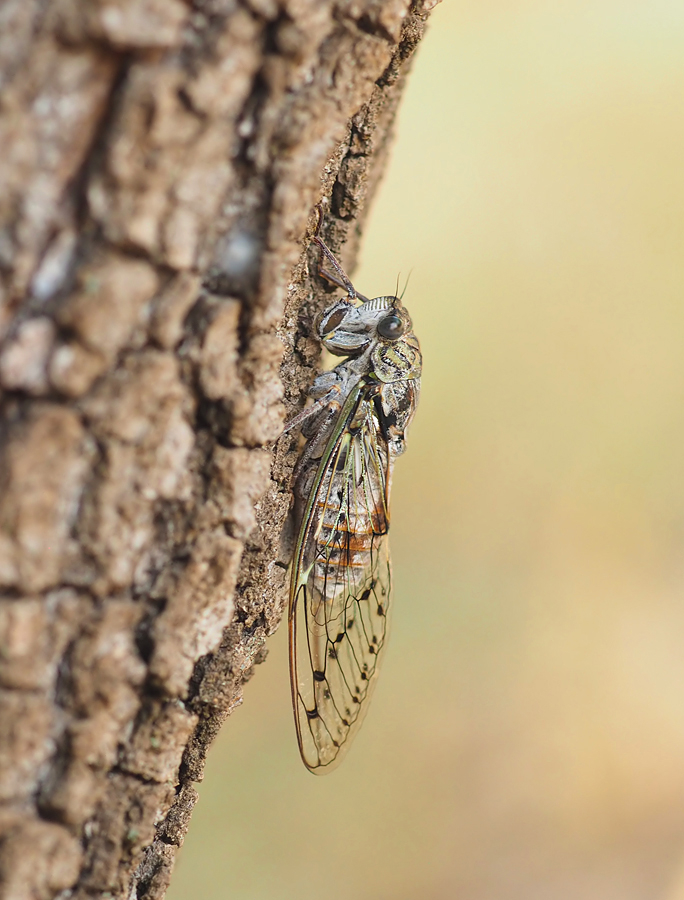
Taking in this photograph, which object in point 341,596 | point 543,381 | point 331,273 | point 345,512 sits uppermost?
point 543,381

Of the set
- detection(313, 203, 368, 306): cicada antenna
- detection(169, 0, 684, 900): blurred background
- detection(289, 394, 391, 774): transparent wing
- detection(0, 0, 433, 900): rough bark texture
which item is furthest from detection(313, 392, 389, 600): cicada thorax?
detection(169, 0, 684, 900): blurred background

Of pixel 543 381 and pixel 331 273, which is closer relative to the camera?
pixel 331 273

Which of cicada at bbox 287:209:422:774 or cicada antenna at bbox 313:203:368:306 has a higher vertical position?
cicada antenna at bbox 313:203:368:306

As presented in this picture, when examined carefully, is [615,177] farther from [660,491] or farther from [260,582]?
[260,582]

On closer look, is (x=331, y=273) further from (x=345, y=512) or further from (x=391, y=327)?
(x=345, y=512)

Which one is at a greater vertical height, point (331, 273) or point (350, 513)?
point (331, 273)

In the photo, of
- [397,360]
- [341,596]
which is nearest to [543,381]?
[397,360]

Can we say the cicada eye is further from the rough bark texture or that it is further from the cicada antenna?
the rough bark texture
